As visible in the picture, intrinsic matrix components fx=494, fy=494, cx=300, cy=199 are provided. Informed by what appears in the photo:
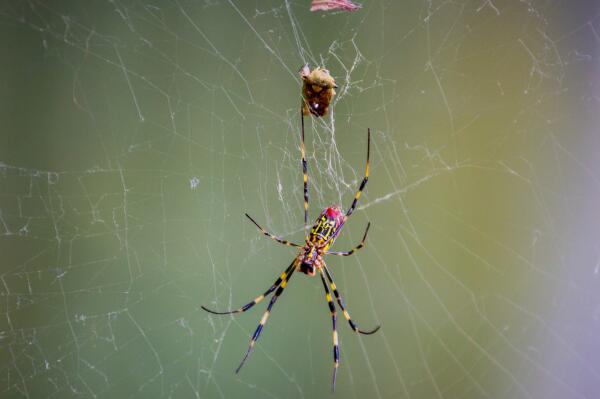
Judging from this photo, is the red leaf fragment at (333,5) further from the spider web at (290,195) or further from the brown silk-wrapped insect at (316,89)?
the brown silk-wrapped insect at (316,89)

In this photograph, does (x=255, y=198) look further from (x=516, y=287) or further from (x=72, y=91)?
(x=516, y=287)

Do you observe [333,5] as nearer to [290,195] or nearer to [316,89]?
[316,89]

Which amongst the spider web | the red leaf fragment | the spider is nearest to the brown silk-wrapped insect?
the spider

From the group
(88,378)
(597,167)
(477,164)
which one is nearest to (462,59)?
(477,164)

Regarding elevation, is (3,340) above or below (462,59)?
below

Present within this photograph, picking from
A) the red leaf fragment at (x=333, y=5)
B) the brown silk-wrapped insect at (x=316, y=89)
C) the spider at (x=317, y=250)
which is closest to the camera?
the brown silk-wrapped insect at (x=316, y=89)

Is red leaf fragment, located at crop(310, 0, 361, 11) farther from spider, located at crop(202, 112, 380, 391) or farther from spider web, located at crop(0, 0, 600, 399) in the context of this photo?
spider, located at crop(202, 112, 380, 391)

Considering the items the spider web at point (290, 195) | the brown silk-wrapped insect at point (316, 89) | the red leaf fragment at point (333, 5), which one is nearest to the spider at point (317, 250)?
the brown silk-wrapped insect at point (316, 89)
